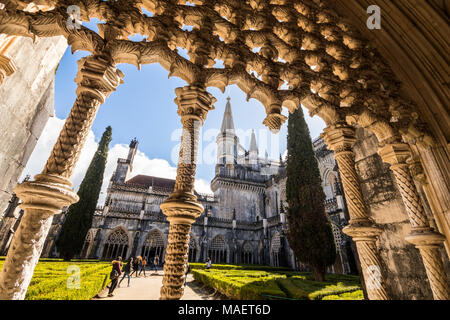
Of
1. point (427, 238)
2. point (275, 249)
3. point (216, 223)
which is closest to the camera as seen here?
point (427, 238)

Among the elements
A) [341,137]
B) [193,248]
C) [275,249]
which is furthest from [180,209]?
[193,248]

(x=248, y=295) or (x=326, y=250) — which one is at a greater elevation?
(x=326, y=250)

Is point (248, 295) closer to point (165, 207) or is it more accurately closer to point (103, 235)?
point (165, 207)

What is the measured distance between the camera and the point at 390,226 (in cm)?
325

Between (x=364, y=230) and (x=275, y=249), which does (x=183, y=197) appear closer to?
(x=364, y=230)

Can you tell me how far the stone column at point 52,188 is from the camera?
1.30 meters

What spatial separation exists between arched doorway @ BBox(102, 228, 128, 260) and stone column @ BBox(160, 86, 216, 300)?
2001 cm

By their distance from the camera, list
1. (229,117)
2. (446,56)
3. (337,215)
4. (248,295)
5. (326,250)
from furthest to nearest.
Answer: (229,117)
(337,215)
(326,250)
(248,295)
(446,56)

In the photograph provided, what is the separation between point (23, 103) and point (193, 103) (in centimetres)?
228

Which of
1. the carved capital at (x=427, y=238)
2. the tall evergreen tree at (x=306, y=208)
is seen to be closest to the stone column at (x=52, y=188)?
the carved capital at (x=427, y=238)

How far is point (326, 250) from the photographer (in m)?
10.4

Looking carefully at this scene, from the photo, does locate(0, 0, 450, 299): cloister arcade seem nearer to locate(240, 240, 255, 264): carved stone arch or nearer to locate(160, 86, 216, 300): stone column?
locate(160, 86, 216, 300): stone column
